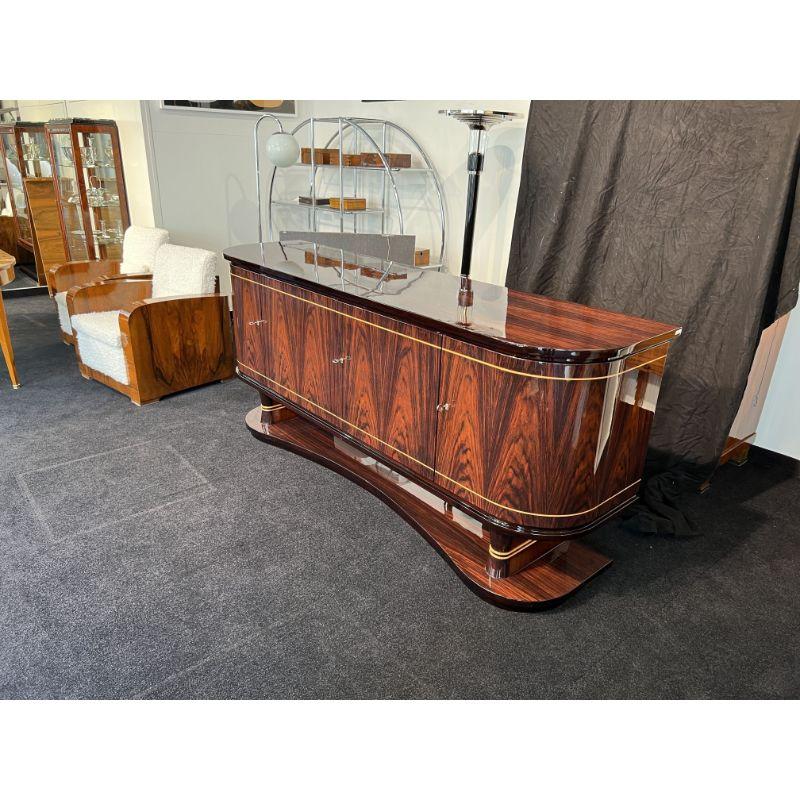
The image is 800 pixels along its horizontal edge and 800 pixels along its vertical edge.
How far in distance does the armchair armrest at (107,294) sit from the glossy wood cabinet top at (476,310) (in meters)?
1.35

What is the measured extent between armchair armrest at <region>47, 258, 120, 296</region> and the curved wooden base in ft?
7.82

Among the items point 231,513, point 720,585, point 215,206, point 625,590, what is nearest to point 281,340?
point 231,513

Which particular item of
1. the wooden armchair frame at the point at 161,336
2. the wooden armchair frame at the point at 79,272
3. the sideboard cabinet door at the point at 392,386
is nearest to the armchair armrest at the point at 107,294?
the wooden armchair frame at the point at 161,336

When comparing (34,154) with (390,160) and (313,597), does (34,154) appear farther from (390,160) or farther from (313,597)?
(313,597)

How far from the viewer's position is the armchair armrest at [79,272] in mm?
4207

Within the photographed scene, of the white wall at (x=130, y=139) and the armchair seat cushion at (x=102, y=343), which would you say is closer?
the armchair seat cushion at (x=102, y=343)

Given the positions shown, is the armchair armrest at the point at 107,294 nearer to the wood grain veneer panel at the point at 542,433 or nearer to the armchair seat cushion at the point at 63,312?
the armchair seat cushion at the point at 63,312

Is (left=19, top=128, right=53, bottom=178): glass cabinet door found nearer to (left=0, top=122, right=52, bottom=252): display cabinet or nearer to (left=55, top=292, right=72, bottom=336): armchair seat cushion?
(left=0, top=122, right=52, bottom=252): display cabinet

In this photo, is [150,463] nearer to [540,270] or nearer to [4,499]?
[4,499]

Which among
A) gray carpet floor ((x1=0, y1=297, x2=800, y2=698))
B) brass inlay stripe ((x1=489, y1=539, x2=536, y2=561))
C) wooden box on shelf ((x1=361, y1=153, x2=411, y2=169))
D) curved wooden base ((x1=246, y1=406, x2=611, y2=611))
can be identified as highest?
wooden box on shelf ((x1=361, y1=153, x2=411, y2=169))

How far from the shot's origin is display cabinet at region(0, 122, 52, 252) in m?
5.06

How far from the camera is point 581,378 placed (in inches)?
67.5

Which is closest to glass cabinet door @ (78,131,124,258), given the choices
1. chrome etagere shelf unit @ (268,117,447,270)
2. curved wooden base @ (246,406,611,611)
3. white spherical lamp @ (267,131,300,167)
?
chrome etagere shelf unit @ (268,117,447,270)

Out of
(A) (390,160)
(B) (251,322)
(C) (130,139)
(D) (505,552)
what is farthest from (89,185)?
(D) (505,552)
